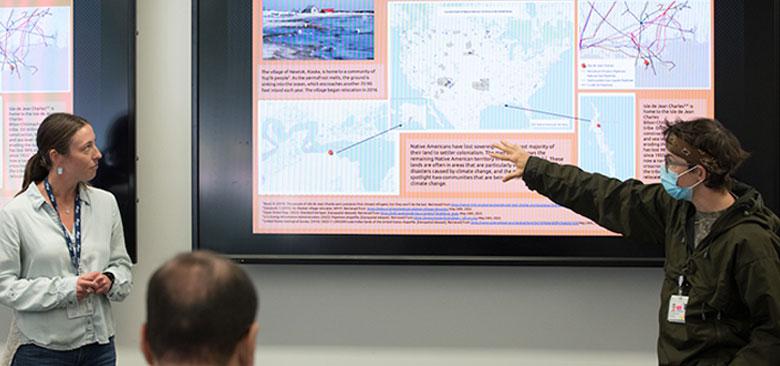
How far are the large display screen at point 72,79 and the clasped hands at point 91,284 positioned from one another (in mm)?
475

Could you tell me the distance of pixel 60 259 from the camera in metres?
2.34

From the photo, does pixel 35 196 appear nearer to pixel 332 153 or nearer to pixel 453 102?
pixel 332 153

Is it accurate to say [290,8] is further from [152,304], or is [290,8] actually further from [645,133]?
[152,304]

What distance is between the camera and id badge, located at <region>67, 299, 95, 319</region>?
2334 millimetres

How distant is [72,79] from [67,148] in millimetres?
568

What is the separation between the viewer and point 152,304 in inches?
43.4

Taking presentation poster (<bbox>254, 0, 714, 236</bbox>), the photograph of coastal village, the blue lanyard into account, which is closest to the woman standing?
the blue lanyard

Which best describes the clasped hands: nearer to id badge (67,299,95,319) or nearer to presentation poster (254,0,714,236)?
id badge (67,299,95,319)

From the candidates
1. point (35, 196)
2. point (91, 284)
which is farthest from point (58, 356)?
point (35, 196)

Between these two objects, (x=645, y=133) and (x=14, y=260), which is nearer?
(x=14, y=260)

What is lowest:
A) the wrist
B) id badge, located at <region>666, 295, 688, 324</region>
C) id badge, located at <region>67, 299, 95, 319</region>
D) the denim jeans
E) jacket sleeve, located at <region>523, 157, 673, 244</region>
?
the denim jeans

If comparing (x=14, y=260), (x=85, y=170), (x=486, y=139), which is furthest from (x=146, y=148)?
(x=486, y=139)

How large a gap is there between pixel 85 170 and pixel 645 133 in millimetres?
1982

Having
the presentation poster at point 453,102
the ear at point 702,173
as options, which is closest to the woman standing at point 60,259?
the presentation poster at point 453,102
